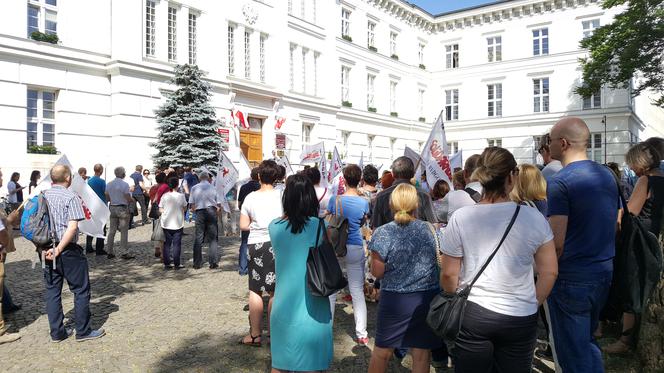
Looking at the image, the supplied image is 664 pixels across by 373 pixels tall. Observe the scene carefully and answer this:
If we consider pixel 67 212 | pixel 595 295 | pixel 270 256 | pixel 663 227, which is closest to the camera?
pixel 595 295

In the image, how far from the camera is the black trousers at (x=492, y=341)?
9.02ft

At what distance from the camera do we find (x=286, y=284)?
10.9ft

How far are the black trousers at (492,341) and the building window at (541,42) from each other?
130ft

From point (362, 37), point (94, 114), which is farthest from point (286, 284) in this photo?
point (362, 37)

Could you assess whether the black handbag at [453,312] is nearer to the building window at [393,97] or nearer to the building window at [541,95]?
the building window at [393,97]

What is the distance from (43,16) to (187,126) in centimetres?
651

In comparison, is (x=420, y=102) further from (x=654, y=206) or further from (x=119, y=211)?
(x=654, y=206)

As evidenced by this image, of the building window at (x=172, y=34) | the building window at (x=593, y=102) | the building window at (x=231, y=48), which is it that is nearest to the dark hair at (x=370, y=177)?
the building window at (x=172, y=34)

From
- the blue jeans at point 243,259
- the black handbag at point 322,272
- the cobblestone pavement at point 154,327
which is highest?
the black handbag at point 322,272

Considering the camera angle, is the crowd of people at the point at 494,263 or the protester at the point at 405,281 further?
the protester at the point at 405,281

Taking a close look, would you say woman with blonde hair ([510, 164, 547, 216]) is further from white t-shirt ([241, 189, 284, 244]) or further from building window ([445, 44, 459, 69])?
building window ([445, 44, 459, 69])

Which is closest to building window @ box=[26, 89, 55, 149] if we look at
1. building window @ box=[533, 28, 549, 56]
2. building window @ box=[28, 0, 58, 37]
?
building window @ box=[28, 0, 58, 37]

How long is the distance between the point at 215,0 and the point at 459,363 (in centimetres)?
2335

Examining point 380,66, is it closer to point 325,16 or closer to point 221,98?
point 325,16
